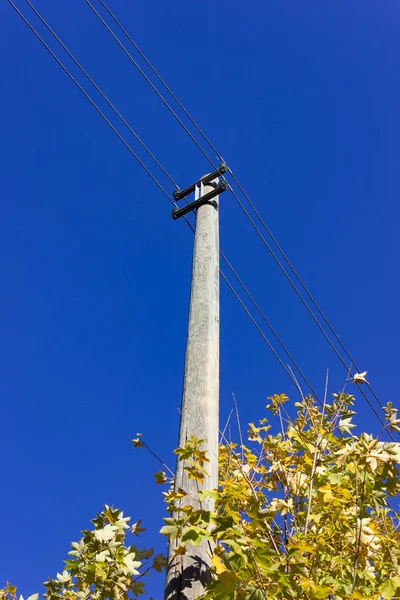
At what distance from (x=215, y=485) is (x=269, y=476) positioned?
3.79 feet

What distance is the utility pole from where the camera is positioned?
6.91 feet

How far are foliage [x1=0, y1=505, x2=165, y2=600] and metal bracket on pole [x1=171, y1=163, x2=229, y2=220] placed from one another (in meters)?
2.32

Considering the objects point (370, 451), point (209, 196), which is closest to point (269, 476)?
point (370, 451)

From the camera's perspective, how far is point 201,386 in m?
Answer: 2.67

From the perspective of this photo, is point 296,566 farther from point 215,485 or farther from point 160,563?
point 160,563

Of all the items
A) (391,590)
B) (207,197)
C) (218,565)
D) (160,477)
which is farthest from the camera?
(207,197)

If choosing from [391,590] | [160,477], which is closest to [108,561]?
[160,477]

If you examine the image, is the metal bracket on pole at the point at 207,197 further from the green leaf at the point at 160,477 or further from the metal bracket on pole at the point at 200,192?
the green leaf at the point at 160,477

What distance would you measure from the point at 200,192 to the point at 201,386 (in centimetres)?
195

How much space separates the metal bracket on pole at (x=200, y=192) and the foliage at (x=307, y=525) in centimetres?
175

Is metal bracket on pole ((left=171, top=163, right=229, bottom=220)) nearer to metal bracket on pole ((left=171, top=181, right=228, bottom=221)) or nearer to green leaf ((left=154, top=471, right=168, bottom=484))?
metal bracket on pole ((left=171, top=181, right=228, bottom=221))

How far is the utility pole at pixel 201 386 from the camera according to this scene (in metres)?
2.11

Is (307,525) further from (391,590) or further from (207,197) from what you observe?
(207,197)

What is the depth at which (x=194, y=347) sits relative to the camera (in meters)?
2.89
